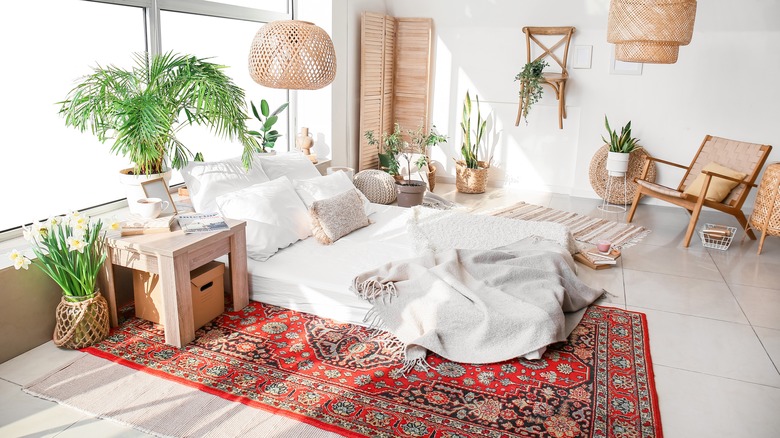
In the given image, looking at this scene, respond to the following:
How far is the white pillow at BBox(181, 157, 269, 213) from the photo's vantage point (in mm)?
3967

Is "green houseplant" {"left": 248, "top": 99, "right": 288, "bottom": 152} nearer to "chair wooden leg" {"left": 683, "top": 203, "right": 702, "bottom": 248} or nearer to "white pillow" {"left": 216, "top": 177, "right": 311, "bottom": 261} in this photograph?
"white pillow" {"left": 216, "top": 177, "right": 311, "bottom": 261}

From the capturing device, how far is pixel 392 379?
116 inches

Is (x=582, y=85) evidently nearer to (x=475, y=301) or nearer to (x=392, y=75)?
(x=392, y=75)

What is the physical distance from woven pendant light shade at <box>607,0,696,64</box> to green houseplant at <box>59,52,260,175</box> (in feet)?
9.32

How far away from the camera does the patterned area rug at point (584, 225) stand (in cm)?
548

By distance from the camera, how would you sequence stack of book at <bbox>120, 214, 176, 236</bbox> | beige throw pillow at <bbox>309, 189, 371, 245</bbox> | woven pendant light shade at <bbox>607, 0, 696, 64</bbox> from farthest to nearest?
woven pendant light shade at <bbox>607, 0, 696, 64</bbox>, beige throw pillow at <bbox>309, 189, 371, 245</bbox>, stack of book at <bbox>120, 214, 176, 236</bbox>

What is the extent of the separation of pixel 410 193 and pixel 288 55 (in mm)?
2773

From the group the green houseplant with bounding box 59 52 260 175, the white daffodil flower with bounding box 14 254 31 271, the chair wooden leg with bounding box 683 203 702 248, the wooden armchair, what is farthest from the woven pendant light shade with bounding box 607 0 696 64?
the white daffodil flower with bounding box 14 254 31 271

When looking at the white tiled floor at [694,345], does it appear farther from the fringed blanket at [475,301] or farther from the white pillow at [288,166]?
the white pillow at [288,166]

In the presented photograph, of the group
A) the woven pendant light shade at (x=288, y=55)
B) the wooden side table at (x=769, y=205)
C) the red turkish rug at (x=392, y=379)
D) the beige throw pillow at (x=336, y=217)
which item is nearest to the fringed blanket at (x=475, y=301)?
the red turkish rug at (x=392, y=379)

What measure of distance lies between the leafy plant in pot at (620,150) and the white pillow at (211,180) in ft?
13.5

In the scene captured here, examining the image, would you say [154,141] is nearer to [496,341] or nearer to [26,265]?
[26,265]

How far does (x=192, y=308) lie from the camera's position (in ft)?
10.7

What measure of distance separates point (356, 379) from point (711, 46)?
5692mm
